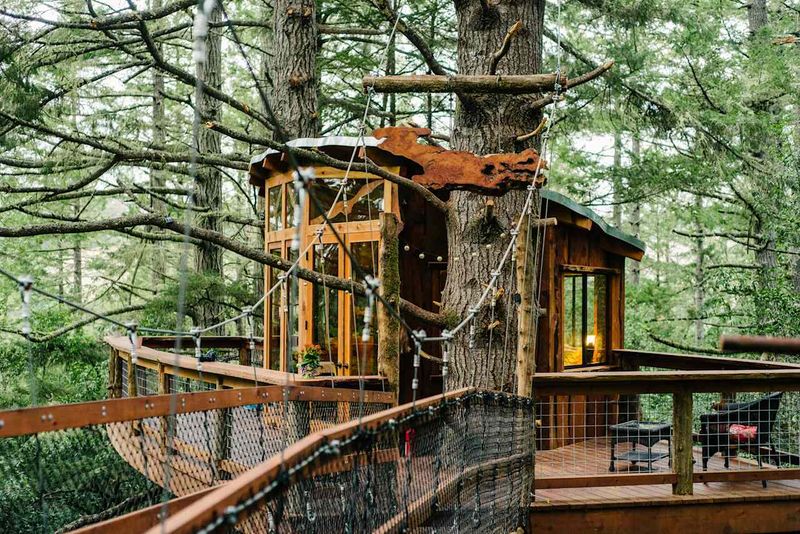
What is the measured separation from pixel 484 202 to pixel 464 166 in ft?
3.45

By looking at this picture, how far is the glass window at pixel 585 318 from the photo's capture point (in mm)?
9234

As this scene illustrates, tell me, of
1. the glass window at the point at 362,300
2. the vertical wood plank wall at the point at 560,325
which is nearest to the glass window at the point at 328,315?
the glass window at the point at 362,300

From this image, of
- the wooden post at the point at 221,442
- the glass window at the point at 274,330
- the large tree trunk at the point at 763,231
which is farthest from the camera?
the large tree trunk at the point at 763,231

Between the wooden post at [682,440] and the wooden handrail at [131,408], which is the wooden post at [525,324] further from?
the wooden handrail at [131,408]

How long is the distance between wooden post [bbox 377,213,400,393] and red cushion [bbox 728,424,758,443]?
112 inches

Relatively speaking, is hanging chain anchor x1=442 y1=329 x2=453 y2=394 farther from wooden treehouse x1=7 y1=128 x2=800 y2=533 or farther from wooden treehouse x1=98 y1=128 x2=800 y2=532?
wooden treehouse x1=98 y1=128 x2=800 y2=532

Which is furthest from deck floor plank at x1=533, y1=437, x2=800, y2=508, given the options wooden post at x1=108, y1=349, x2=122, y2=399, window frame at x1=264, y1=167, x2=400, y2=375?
wooden post at x1=108, y1=349, x2=122, y2=399

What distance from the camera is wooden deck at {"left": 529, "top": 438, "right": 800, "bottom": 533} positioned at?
17.1ft

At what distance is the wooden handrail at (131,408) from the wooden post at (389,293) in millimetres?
531

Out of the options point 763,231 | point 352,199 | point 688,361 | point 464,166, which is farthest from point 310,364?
point 763,231

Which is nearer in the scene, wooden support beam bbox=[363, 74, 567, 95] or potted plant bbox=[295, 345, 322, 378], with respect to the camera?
wooden support beam bbox=[363, 74, 567, 95]

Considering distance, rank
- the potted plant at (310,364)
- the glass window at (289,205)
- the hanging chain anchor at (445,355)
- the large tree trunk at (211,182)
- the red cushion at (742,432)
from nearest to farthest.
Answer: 1. the hanging chain anchor at (445,355)
2. the red cushion at (742,432)
3. the potted plant at (310,364)
4. the glass window at (289,205)
5. the large tree trunk at (211,182)

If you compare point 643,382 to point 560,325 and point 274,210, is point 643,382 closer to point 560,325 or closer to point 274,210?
point 560,325

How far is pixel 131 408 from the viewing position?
11.6ft
